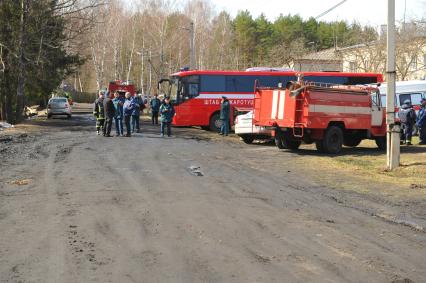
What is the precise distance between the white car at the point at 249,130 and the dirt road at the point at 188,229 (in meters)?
7.80

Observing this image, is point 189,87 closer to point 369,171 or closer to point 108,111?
point 108,111

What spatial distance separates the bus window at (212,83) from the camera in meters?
29.8

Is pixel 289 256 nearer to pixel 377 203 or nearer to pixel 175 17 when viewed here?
pixel 377 203

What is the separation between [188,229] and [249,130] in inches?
581

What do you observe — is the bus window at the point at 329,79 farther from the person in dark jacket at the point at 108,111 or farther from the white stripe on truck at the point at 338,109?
the person in dark jacket at the point at 108,111

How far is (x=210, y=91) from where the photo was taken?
97.6ft

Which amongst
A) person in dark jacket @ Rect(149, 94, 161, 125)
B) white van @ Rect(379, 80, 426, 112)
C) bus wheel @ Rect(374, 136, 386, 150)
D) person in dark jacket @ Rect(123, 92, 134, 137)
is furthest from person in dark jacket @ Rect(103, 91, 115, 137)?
white van @ Rect(379, 80, 426, 112)

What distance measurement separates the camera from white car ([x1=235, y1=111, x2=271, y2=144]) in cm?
2163

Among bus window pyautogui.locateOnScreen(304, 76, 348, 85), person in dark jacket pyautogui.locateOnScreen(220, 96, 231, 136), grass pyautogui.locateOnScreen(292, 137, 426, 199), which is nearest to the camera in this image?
grass pyautogui.locateOnScreen(292, 137, 426, 199)

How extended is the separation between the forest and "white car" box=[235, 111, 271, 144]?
12984 mm

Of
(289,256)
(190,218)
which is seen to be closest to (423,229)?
(289,256)

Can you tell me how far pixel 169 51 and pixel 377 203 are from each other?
68131 millimetres

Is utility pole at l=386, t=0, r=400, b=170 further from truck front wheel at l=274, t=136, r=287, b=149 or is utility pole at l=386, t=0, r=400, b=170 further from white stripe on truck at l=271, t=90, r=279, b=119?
truck front wheel at l=274, t=136, r=287, b=149

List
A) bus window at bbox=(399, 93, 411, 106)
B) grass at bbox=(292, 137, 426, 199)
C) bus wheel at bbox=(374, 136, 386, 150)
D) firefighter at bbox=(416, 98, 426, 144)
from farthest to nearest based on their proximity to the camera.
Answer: bus window at bbox=(399, 93, 411, 106) < firefighter at bbox=(416, 98, 426, 144) < bus wheel at bbox=(374, 136, 386, 150) < grass at bbox=(292, 137, 426, 199)
